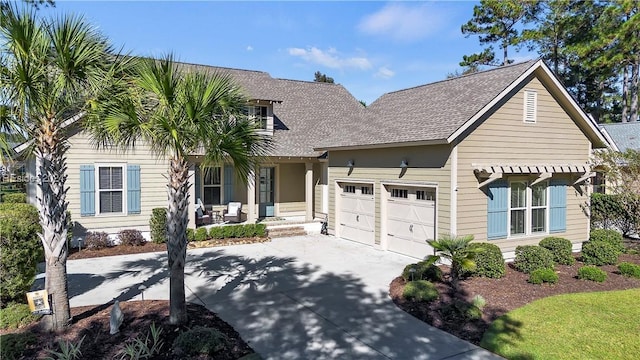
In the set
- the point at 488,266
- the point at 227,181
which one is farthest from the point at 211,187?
the point at 488,266

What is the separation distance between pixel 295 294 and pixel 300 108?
1343cm

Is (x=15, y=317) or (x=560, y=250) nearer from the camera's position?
(x=15, y=317)

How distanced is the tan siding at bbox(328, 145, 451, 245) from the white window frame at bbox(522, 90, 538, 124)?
126 inches

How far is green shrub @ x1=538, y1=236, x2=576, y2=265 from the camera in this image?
11.4 meters

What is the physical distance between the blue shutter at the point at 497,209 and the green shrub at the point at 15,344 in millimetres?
10804

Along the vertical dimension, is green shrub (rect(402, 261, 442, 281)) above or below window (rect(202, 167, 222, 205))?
below

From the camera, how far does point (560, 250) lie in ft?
37.4

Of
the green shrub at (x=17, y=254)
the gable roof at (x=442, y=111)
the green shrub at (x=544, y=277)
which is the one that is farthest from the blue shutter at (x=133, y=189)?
the green shrub at (x=544, y=277)

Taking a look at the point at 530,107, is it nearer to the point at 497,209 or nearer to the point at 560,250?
the point at 497,209

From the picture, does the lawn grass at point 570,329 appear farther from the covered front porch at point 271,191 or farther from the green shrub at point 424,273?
the covered front porch at point 271,191

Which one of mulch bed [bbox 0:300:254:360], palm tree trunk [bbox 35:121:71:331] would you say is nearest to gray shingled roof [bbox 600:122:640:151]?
mulch bed [bbox 0:300:254:360]

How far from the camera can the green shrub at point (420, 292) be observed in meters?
8.31

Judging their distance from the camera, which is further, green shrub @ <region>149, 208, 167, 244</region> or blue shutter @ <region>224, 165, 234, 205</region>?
blue shutter @ <region>224, 165, 234, 205</region>

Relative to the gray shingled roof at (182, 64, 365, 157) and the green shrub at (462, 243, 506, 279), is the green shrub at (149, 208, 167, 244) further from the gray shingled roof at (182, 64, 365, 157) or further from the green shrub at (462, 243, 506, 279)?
the green shrub at (462, 243, 506, 279)
